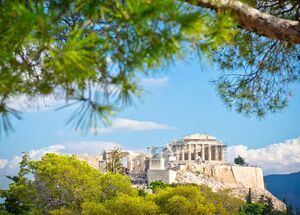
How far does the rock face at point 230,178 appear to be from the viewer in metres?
58.7

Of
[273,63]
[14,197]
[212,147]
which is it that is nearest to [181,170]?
[212,147]

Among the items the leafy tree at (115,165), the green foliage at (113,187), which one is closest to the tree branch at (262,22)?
the green foliage at (113,187)

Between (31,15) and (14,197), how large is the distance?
67.7ft

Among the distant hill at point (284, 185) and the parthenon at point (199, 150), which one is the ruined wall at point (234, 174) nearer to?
the parthenon at point (199, 150)

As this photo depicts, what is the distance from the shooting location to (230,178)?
65.3 m

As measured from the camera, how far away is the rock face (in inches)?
2311

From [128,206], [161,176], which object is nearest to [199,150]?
[161,176]

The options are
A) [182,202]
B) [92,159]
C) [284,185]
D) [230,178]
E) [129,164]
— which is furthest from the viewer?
[284,185]

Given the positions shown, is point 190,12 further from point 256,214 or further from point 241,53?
point 256,214

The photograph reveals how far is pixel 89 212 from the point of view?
19.0 m

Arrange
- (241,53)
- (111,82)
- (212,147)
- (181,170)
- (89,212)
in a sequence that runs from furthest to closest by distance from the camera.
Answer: (212,147) → (181,170) → (89,212) → (241,53) → (111,82)

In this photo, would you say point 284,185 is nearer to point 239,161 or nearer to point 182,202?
point 239,161

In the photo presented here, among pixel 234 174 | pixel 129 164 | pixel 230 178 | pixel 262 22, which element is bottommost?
pixel 262 22

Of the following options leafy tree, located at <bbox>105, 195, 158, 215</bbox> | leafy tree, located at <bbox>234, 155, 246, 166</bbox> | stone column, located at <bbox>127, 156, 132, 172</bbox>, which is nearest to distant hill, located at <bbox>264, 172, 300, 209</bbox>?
leafy tree, located at <bbox>234, 155, 246, 166</bbox>
